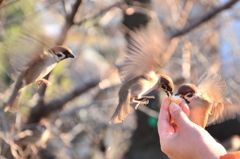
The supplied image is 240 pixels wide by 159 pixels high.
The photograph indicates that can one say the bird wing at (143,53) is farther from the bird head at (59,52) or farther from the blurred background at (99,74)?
the blurred background at (99,74)

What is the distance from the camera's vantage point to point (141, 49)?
231 centimetres

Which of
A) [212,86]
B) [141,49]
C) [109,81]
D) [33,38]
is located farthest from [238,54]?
[33,38]

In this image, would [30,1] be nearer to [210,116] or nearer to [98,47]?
[98,47]

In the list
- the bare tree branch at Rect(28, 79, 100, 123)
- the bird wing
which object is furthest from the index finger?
the bare tree branch at Rect(28, 79, 100, 123)

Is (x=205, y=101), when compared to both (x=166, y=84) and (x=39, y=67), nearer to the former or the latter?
(x=166, y=84)

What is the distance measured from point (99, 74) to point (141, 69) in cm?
131

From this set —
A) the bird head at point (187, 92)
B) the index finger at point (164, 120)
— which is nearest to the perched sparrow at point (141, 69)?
the bird head at point (187, 92)

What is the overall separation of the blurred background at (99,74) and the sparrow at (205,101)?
0.92 metres

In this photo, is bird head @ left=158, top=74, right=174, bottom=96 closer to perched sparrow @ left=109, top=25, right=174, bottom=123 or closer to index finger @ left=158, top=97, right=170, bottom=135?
perched sparrow @ left=109, top=25, right=174, bottom=123

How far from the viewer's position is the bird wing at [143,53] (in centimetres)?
226

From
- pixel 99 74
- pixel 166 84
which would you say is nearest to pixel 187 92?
pixel 166 84

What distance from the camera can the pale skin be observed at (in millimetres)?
1681

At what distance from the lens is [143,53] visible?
7.58ft

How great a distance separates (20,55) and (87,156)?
2902 mm
